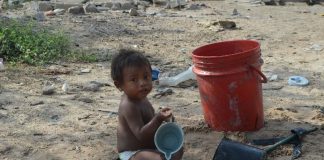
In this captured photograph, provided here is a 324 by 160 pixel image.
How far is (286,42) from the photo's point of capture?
744 centimetres

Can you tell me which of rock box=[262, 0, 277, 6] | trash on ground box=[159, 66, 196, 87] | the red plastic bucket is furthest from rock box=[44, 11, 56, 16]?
the red plastic bucket

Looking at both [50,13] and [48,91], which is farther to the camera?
[50,13]

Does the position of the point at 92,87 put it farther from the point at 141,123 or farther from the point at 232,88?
the point at 141,123

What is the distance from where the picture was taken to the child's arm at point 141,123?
2935mm

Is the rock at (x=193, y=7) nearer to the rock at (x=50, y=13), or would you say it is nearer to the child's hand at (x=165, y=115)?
the rock at (x=50, y=13)

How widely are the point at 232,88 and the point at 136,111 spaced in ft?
2.96

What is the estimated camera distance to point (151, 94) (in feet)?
16.5

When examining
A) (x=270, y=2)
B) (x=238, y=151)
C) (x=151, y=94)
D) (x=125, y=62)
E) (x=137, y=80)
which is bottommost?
(x=270, y=2)

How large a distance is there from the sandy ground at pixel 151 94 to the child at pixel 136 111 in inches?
19.4

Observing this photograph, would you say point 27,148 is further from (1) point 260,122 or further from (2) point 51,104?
(1) point 260,122

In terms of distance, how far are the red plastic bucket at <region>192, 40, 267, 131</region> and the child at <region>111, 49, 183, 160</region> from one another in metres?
0.71

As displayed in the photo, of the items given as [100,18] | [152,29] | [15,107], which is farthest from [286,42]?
[15,107]

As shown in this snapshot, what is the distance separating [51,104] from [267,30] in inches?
182

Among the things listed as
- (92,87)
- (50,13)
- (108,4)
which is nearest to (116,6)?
(108,4)
